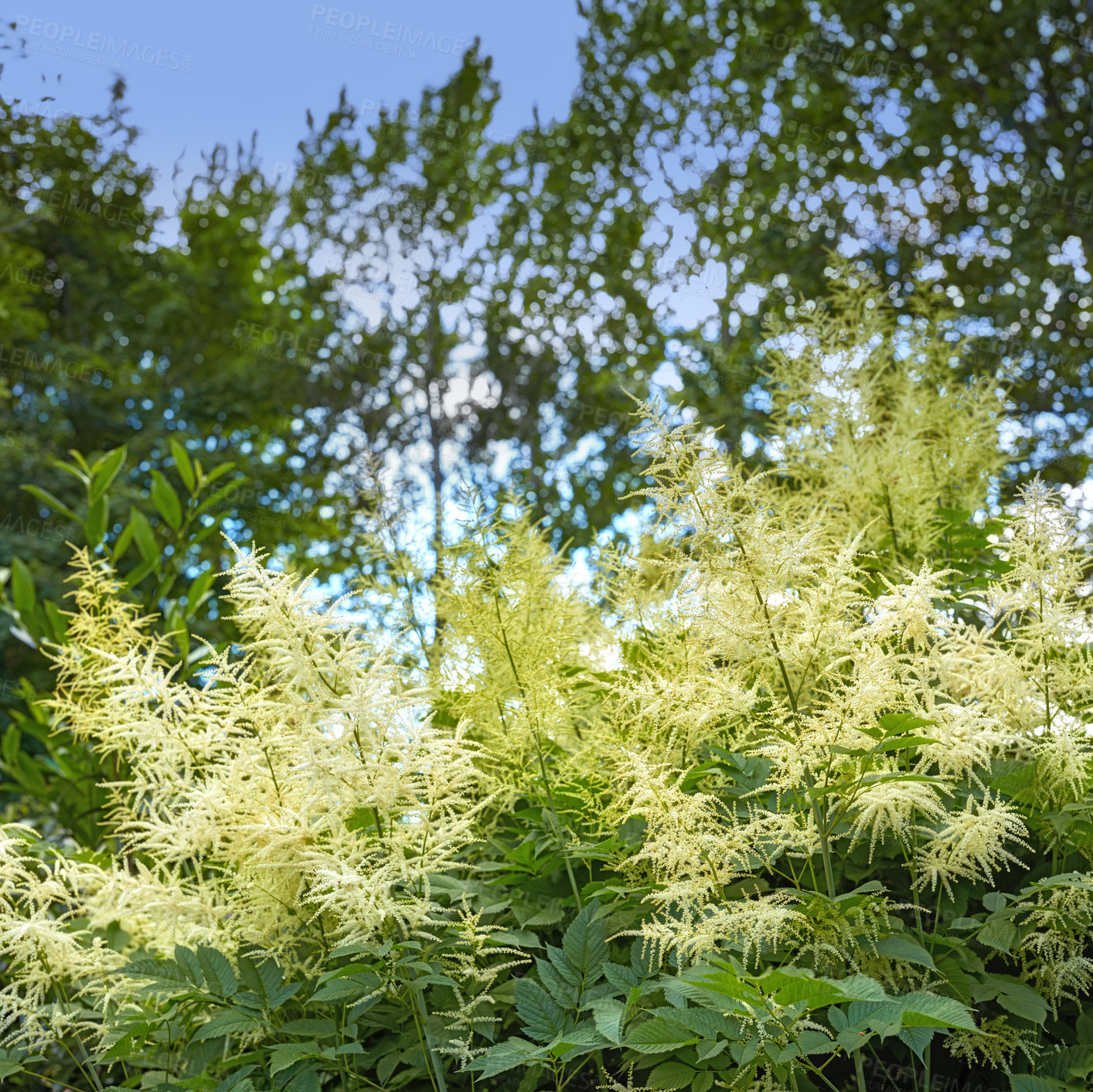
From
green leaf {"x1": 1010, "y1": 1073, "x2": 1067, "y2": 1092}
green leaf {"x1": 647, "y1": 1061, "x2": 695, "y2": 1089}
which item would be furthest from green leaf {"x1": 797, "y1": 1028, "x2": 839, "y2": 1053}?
green leaf {"x1": 1010, "y1": 1073, "x2": 1067, "y2": 1092}

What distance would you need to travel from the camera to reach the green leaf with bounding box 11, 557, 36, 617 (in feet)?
13.0

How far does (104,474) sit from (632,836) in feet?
9.93

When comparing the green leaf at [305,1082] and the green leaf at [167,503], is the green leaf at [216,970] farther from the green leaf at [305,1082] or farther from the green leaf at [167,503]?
the green leaf at [167,503]

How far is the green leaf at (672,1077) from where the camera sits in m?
1.68

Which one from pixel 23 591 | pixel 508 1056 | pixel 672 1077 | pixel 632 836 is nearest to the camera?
pixel 508 1056

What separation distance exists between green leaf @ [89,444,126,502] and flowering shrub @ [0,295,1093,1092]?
1578 millimetres

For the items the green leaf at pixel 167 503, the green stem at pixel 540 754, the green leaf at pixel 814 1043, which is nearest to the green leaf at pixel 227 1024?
the green stem at pixel 540 754

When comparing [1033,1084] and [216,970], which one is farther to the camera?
[216,970]

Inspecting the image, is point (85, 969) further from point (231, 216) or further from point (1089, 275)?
point (231, 216)

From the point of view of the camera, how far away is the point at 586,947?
72.9 inches

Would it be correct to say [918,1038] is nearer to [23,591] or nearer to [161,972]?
[161,972]

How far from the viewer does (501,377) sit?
13.6 metres

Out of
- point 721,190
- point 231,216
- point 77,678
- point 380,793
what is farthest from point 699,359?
point 231,216

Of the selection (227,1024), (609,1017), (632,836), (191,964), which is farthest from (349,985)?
(632,836)
